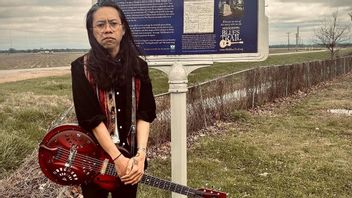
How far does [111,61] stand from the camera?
2715mm

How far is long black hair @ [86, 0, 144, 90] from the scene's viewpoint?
2.64 metres

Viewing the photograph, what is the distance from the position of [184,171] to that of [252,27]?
148 centimetres

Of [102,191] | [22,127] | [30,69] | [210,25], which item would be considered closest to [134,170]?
[102,191]

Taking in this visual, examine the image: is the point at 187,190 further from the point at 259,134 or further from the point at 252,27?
the point at 259,134

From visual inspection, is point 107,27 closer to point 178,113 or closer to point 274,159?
point 178,113

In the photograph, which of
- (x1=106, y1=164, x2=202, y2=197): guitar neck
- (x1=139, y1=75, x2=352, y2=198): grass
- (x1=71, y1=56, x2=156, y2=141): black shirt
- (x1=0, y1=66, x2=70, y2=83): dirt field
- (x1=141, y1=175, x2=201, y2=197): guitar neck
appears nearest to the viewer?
(x1=71, y1=56, x2=156, y2=141): black shirt

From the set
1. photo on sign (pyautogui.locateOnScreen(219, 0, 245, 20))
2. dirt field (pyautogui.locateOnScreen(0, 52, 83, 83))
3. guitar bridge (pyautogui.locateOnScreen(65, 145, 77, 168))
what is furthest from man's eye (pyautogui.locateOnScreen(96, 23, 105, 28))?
dirt field (pyautogui.locateOnScreen(0, 52, 83, 83))

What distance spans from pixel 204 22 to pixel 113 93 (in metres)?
1.67

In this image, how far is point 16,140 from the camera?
5.86m

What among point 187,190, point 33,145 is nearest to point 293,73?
point 33,145

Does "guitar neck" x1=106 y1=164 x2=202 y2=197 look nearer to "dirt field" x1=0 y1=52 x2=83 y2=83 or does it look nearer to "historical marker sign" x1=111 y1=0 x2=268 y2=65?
"historical marker sign" x1=111 y1=0 x2=268 y2=65

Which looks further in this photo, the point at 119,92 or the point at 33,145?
the point at 33,145

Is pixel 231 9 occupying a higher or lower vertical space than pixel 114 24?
higher

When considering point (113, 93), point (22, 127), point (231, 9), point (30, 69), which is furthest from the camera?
point (30, 69)
